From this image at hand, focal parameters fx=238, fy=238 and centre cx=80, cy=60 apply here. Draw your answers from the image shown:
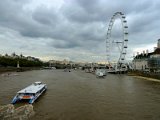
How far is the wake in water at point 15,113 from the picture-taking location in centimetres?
1593

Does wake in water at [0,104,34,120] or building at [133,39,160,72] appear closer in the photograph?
wake in water at [0,104,34,120]

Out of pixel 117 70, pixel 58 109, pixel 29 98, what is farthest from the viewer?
pixel 117 70

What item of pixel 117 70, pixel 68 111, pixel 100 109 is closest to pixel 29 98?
pixel 68 111

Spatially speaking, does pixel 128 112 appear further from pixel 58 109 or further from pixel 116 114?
pixel 58 109

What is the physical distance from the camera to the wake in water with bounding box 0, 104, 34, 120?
627 inches

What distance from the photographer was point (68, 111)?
18.4 metres

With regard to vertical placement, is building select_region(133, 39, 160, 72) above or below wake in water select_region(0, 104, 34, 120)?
above

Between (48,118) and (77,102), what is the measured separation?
256 inches

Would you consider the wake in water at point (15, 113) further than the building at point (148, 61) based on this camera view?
No

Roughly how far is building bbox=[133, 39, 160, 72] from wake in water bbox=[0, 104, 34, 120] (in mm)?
66387

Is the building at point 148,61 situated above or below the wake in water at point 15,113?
above

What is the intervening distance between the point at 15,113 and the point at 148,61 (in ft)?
262

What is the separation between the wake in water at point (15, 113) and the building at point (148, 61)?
66.4m

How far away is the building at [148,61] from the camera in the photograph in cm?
8544
